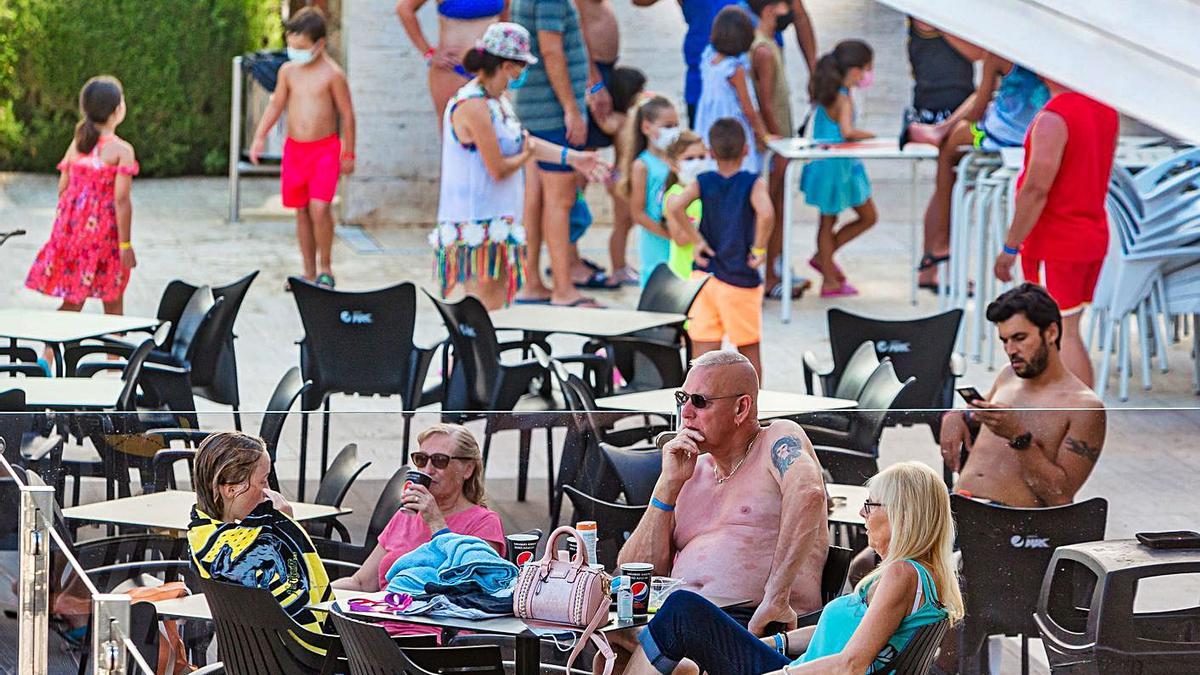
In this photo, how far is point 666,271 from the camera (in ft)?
29.1

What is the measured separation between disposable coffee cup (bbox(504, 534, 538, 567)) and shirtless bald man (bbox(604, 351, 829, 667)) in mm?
274

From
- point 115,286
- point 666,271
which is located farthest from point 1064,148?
point 115,286

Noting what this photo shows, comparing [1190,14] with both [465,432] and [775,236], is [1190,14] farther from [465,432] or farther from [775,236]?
[775,236]

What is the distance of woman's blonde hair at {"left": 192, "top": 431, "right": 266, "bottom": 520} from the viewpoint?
4965 mm

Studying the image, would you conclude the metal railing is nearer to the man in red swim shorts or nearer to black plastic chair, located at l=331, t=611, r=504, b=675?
black plastic chair, located at l=331, t=611, r=504, b=675

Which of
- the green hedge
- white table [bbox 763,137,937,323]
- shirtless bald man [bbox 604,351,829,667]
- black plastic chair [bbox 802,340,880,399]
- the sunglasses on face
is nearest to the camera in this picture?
the sunglasses on face

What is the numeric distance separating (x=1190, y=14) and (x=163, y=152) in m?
A: 15.1

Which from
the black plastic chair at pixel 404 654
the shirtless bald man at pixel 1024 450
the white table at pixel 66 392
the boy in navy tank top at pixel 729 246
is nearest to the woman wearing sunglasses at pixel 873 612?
the black plastic chair at pixel 404 654

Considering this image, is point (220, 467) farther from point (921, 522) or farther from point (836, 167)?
point (836, 167)

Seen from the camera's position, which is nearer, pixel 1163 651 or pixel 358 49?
pixel 1163 651

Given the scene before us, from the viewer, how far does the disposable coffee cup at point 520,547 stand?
17.2 feet

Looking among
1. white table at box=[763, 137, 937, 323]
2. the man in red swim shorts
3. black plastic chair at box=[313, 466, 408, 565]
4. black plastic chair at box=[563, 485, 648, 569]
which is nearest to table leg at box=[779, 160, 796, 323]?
white table at box=[763, 137, 937, 323]

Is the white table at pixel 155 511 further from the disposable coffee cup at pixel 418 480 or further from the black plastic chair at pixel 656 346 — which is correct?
the black plastic chair at pixel 656 346

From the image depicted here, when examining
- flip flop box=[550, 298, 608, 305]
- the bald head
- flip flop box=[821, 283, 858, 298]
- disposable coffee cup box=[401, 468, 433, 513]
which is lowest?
flip flop box=[550, 298, 608, 305]
